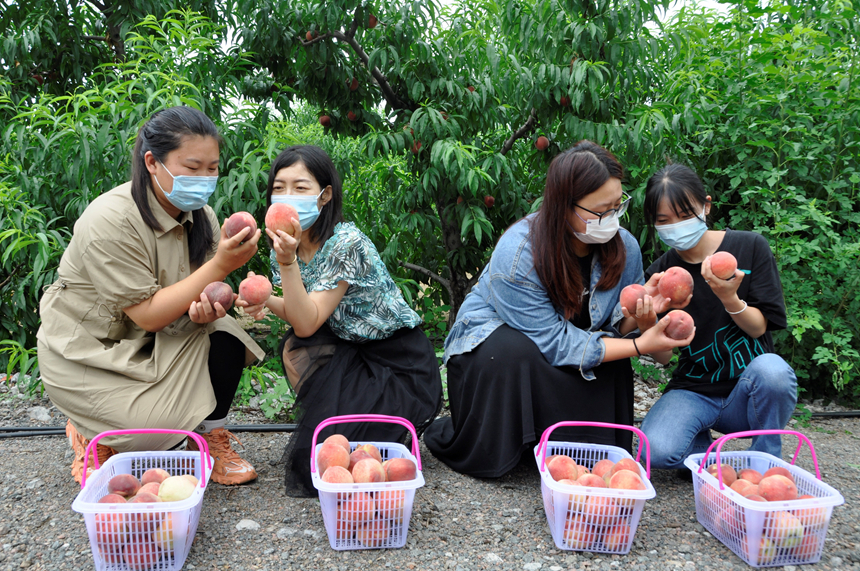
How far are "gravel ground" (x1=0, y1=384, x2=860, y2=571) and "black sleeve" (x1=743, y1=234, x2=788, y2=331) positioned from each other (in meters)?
0.71

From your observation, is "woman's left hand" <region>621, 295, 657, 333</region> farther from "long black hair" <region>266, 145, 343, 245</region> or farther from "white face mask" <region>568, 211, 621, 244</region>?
"long black hair" <region>266, 145, 343, 245</region>

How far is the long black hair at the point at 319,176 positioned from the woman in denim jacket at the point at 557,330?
0.68m

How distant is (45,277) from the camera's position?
320 cm

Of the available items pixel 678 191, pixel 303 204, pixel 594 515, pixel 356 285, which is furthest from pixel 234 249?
pixel 678 191

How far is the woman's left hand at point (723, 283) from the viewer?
2154mm

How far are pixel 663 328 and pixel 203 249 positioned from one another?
1.72 meters

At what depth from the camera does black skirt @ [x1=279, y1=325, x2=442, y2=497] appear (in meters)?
2.29

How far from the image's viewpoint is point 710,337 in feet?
7.92

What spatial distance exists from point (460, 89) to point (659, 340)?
89.3 inches

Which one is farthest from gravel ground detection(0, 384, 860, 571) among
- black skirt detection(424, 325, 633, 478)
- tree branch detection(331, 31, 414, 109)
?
tree branch detection(331, 31, 414, 109)

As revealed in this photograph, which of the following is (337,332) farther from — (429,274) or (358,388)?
(429,274)

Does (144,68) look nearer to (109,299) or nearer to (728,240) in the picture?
(109,299)

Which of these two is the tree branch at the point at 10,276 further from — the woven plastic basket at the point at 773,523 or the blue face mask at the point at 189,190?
the woven plastic basket at the point at 773,523

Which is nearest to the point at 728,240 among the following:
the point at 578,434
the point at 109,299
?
the point at 578,434
